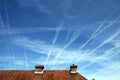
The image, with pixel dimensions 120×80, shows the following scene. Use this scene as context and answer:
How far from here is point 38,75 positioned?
3278cm

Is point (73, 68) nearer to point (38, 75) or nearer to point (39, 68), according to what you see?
point (39, 68)

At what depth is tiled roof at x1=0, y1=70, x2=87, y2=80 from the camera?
3192 cm

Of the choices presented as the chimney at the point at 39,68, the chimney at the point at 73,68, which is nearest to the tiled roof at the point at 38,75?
the chimney at the point at 73,68

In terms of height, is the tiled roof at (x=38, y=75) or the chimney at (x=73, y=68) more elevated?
the chimney at (x=73, y=68)

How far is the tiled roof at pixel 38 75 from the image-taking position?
31922mm

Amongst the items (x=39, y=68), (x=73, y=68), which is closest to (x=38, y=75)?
(x=39, y=68)

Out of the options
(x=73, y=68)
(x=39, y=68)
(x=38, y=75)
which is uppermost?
(x=39, y=68)

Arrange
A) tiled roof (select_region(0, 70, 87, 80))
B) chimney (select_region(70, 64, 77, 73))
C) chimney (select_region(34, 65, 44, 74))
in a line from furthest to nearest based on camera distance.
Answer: chimney (select_region(70, 64, 77, 73)) < chimney (select_region(34, 65, 44, 74)) < tiled roof (select_region(0, 70, 87, 80))

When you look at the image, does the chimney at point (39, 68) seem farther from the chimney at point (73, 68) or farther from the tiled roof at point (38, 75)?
the chimney at point (73, 68)

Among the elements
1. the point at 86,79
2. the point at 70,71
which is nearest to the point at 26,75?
the point at 70,71

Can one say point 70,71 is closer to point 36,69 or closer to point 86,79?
point 86,79

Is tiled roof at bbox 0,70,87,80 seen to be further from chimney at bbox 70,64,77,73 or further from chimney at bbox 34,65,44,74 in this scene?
chimney at bbox 34,65,44,74

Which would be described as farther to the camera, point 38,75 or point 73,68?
point 73,68

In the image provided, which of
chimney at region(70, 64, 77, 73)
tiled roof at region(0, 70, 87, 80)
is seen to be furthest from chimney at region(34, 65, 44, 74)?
chimney at region(70, 64, 77, 73)
